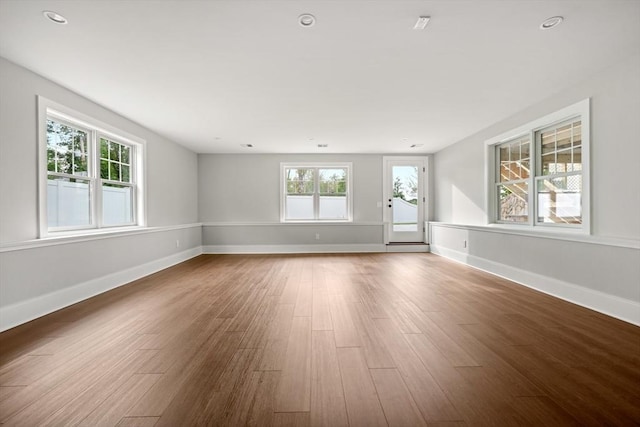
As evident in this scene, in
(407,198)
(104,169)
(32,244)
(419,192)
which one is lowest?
(32,244)

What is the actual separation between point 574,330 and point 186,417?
305 centimetres

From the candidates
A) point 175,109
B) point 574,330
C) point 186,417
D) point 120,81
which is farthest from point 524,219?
point 120,81

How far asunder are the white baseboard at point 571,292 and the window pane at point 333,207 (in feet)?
10.8

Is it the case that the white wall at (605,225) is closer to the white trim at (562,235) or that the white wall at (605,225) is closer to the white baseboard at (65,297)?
the white trim at (562,235)

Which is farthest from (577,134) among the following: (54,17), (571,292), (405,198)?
(54,17)

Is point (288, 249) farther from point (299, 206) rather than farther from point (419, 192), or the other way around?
point (419, 192)

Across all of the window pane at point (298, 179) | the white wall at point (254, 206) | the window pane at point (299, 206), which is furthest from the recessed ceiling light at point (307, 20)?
the window pane at point (299, 206)

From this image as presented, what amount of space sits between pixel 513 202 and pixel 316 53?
397 cm

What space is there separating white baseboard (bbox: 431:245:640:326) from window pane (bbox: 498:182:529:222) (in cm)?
80

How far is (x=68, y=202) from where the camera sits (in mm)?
3635

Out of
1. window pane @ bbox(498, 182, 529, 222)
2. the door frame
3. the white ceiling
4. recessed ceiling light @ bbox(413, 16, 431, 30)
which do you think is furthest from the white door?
recessed ceiling light @ bbox(413, 16, 431, 30)

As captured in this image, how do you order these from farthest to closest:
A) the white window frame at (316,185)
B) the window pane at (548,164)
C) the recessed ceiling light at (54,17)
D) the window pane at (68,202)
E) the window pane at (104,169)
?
the white window frame at (316,185)
the window pane at (104,169)
the window pane at (548,164)
the window pane at (68,202)
the recessed ceiling light at (54,17)

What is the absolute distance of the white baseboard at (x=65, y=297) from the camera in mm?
2695

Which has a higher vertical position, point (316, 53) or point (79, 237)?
point (316, 53)
